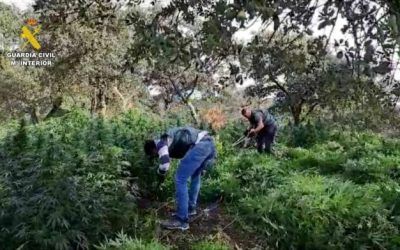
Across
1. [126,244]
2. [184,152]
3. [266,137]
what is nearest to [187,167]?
[184,152]

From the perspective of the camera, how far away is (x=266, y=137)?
10664 mm

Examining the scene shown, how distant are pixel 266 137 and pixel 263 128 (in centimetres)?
20

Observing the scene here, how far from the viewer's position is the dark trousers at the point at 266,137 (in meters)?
10.6

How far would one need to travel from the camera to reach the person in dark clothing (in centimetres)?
1027

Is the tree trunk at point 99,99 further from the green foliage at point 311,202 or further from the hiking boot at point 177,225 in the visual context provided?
the hiking boot at point 177,225

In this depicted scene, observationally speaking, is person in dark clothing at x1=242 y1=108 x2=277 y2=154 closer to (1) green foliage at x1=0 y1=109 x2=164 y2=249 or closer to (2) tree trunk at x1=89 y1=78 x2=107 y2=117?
(1) green foliage at x1=0 y1=109 x2=164 y2=249

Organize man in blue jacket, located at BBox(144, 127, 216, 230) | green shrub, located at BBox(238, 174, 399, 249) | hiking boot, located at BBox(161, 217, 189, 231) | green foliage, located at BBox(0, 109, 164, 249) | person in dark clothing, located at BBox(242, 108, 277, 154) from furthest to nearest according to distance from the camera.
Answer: person in dark clothing, located at BBox(242, 108, 277, 154), hiking boot, located at BBox(161, 217, 189, 231), green shrub, located at BBox(238, 174, 399, 249), man in blue jacket, located at BBox(144, 127, 216, 230), green foliage, located at BBox(0, 109, 164, 249)

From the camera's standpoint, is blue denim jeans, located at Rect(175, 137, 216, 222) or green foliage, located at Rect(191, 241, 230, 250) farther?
blue denim jeans, located at Rect(175, 137, 216, 222)

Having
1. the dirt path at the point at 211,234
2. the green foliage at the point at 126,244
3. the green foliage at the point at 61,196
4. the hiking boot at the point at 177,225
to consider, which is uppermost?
the green foliage at the point at 61,196

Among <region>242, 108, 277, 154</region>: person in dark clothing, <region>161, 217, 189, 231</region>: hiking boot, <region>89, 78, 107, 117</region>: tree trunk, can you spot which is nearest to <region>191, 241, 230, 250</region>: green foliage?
<region>161, 217, 189, 231</region>: hiking boot

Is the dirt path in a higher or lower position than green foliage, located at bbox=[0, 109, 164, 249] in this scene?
lower

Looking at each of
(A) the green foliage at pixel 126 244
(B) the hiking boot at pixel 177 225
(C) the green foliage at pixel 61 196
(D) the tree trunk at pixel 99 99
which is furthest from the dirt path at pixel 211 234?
(D) the tree trunk at pixel 99 99

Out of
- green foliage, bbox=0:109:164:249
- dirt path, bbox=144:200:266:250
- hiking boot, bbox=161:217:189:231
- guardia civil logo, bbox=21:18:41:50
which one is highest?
guardia civil logo, bbox=21:18:41:50

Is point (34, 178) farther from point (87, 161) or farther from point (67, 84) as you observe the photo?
point (67, 84)
